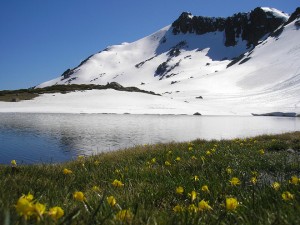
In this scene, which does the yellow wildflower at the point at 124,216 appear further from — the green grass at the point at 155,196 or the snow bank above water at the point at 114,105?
the snow bank above water at the point at 114,105

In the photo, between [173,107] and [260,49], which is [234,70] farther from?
[173,107]

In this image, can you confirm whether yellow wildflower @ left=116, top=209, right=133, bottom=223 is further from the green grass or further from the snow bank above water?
the snow bank above water

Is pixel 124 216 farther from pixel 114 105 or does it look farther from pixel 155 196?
pixel 114 105

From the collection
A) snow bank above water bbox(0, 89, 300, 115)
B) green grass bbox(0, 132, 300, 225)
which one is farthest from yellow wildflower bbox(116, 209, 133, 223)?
snow bank above water bbox(0, 89, 300, 115)

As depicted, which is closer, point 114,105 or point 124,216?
point 124,216

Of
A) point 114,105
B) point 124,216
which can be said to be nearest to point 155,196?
point 124,216

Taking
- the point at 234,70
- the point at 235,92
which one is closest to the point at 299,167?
the point at 235,92

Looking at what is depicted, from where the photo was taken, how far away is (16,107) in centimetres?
5850

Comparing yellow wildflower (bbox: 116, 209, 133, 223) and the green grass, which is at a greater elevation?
yellow wildflower (bbox: 116, 209, 133, 223)

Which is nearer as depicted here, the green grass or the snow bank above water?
the green grass

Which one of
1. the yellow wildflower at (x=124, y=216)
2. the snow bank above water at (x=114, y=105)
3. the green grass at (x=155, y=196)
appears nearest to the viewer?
the yellow wildflower at (x=124, y=216)

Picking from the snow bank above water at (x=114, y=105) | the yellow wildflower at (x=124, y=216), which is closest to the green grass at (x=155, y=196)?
the yellow wildflower at (x=124, y=216)

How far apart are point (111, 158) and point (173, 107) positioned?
182ft

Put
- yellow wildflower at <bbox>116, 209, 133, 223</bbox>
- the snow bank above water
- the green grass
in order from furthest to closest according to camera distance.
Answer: the snow bank above water
the green grass
yellow wildflower at <bbox>116, 209, 133, 223</bbox>
